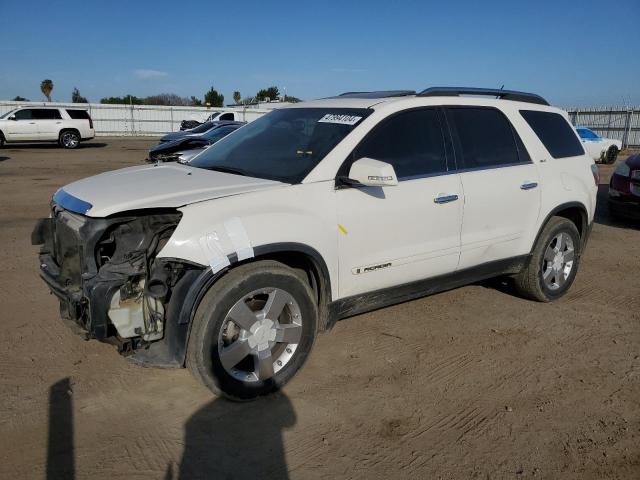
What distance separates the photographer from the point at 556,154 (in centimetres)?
504

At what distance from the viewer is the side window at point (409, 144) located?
12.6ft

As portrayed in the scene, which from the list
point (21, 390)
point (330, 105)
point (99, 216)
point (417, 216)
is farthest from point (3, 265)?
point (417, 216)

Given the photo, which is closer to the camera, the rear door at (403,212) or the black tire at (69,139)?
the rear door at (403,212)

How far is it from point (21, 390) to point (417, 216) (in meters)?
2.86

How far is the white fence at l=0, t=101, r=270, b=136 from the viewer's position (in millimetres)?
38750

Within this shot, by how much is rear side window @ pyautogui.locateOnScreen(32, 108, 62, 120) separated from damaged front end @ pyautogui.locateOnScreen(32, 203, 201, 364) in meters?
25.2

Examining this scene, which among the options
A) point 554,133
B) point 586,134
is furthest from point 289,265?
point 586,134

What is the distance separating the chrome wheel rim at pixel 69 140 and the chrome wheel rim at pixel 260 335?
25.8m

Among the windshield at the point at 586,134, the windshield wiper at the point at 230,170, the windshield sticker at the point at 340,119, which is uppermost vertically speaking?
the windshield at the point at 586,134

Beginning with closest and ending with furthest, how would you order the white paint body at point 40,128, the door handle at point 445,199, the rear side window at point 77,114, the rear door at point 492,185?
the door handle at point 445,199 → the rear door at point 492,185 → the white paint body at point 40,128 → the rear side window at point 77,114

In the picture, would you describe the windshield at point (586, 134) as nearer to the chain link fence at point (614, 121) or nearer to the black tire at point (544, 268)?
the chain link fence at point (614, 121)

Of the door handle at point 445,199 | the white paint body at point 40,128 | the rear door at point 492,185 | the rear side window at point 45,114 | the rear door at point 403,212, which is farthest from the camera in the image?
the rear side window at point 45,114

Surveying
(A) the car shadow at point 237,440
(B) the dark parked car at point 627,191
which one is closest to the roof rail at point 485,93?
(A) the car shadow at point 237,440

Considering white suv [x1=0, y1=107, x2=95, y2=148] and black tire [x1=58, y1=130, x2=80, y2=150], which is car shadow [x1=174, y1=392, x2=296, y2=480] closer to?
white suv [x1=0, y1=107, x2=95, y2=148]
